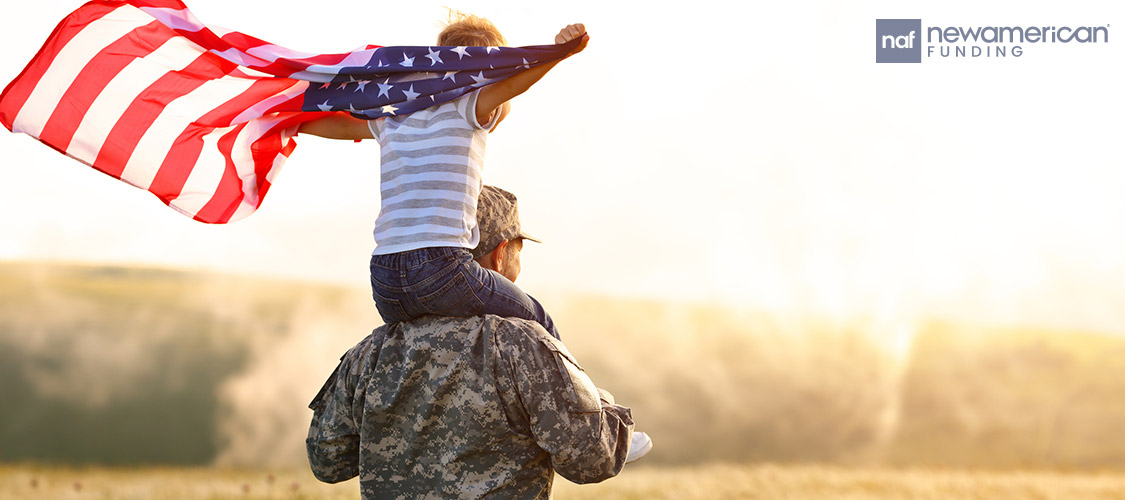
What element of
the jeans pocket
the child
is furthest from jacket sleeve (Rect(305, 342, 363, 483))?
the jeans pocket

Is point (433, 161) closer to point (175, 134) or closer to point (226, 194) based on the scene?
point (226, 194)

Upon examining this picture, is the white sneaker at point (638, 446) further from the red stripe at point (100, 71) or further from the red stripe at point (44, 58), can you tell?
the red stripe at point (44, 58)

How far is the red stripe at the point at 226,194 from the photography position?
3832 millimetres

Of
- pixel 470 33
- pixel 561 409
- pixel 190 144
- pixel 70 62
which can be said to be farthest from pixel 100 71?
pixel 561 409

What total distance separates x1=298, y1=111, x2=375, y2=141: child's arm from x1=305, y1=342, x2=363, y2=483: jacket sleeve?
77 cm

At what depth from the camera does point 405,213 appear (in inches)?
123

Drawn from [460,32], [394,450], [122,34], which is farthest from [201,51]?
[394,450]

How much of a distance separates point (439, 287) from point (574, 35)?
89 cm

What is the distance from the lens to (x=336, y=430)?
11.5ft

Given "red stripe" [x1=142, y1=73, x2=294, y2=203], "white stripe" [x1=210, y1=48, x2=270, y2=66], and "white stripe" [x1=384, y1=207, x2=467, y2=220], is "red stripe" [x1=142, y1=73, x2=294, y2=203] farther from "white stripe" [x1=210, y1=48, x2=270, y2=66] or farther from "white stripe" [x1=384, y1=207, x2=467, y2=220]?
"white stripe" [x1=384, y1=207, x2=467, y2=220]

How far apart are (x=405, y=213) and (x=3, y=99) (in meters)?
1.89

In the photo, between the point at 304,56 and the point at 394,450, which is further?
the point at 304,56

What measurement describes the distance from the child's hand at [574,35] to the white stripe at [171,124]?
56.9 inches

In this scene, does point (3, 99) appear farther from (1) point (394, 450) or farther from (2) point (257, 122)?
(1) point (394, 450)
